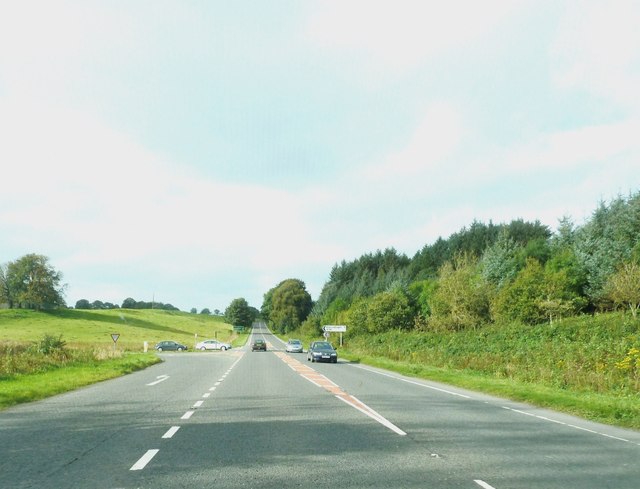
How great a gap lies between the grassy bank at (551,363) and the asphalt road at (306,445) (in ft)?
4.98

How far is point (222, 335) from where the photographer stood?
13362 cm

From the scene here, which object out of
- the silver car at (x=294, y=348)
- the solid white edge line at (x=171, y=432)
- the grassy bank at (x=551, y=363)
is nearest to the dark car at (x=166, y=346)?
the silver car at (x=294, y=348)

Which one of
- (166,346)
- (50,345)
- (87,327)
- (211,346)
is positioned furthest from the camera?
(87,327)

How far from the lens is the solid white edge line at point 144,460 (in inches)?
298

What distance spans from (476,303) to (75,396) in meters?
39.6

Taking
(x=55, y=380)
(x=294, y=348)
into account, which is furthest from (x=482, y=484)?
(x=294, y=348)

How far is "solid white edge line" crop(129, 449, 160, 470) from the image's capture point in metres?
7.57

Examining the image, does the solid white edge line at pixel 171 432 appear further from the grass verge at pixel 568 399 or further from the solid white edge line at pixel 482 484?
the grass verge at pixel 568 399

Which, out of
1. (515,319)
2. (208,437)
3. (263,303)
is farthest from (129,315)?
(208,437)

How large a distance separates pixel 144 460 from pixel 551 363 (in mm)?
20627

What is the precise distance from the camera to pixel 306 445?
9.29 m

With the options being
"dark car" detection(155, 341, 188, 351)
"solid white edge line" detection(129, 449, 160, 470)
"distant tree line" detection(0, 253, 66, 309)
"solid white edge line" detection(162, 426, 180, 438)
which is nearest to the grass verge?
"solid white edge line" detection(162, 426, 180, 438)

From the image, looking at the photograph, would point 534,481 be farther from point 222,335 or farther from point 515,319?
point 222,335

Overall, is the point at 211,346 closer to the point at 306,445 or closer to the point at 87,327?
the point at 87,327
